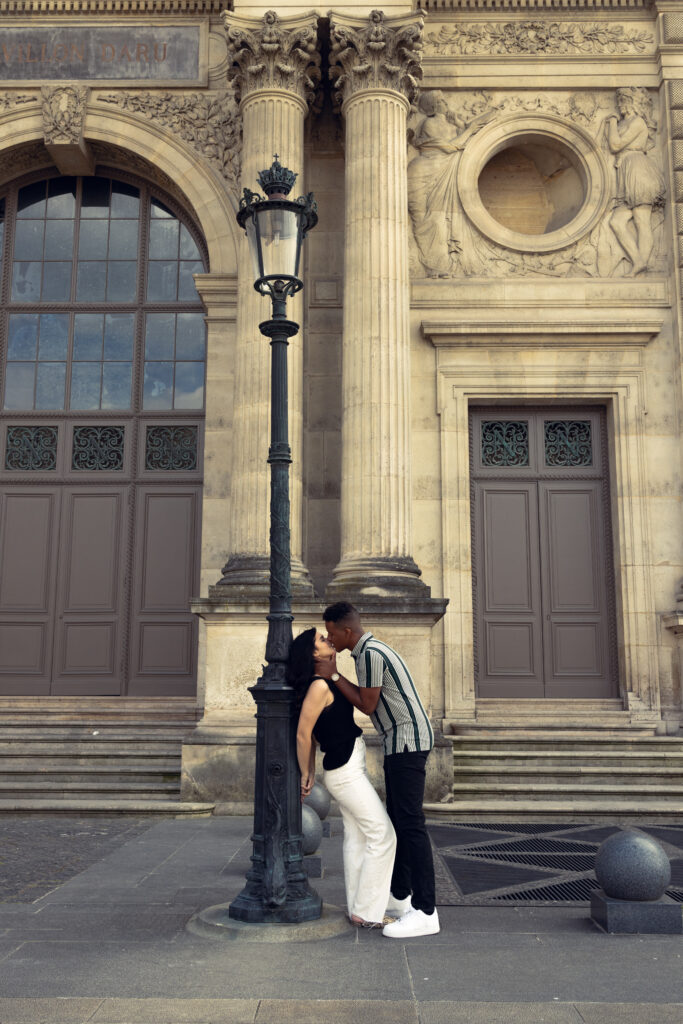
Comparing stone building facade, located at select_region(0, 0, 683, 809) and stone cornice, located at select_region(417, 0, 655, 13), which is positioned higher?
stone cornice, located at select_region(417, 0, 655, 13)

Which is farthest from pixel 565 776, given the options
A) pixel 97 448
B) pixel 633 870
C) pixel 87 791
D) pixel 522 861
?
pixel 97 448

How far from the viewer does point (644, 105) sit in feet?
48.2

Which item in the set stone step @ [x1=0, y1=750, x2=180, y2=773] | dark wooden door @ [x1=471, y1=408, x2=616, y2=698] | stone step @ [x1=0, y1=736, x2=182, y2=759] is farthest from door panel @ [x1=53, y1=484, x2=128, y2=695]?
dark wooden door @ [x1=471, y1=408, x2=616, y2=698]

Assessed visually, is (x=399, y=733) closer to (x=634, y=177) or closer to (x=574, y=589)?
(x=574, y=589)

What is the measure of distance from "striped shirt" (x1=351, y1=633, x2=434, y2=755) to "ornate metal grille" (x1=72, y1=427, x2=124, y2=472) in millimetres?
9839

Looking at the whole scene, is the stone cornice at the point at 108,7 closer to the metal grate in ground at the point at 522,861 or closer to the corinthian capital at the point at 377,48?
the corinthian capital at the point at 377,48

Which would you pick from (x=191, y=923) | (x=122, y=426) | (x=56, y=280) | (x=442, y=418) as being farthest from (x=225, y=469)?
(x=191, y=923)

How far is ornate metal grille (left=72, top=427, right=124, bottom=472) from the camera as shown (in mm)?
15078

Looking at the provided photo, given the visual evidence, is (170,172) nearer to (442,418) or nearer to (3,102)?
(3,102)

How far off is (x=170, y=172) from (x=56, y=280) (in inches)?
99.3

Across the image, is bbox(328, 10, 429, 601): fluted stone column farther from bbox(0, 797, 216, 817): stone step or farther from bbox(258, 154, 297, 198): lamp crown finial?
bbox(258, 154, 297, 198): lamp crown finial

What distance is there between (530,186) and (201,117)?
514 cm

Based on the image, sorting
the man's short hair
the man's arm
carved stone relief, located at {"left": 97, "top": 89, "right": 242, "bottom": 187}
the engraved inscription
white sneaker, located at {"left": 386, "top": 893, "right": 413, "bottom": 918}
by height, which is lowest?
white sneaker, located at {"left": 386, "top": 893, "right": 413, "bottom": 918}

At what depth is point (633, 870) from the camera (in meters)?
6.02
